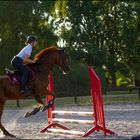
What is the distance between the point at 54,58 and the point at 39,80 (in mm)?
810

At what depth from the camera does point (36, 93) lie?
1214cm

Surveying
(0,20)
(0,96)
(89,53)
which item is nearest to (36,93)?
(0,96)

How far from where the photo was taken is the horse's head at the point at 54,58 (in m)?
12.6

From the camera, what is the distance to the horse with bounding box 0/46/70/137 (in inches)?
475

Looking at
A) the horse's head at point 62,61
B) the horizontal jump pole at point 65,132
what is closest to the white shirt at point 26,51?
the horse's head at point 62,61

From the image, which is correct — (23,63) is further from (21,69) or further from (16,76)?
(16,76)

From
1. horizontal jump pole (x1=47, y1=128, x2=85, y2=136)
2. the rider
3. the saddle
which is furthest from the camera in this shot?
the saddle

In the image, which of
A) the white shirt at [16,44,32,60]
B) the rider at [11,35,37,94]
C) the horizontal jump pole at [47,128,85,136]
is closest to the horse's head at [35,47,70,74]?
the rider at [11,35,37,94]

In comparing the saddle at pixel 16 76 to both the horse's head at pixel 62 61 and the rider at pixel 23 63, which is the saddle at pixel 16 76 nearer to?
the rider at pixel 23 63

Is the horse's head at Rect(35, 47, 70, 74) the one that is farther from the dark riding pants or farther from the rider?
the dark riding pants

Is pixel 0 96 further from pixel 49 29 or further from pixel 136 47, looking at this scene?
pixel 49 29

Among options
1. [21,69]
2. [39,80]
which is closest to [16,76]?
[21,69]

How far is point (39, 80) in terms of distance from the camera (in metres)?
12.2

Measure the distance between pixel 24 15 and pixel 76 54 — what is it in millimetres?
7236
